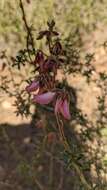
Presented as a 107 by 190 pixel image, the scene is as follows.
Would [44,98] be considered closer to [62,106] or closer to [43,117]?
[62,106]

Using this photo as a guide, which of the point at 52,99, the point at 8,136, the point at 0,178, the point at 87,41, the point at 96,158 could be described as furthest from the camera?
the point at 87,41

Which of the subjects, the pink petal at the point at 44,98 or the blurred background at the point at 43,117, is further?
the blurred background at the point at 43,117

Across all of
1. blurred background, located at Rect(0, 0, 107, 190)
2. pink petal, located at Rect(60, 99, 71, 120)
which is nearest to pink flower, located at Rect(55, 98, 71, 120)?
pink petal, located at Rect(60, 99, 71, 120)

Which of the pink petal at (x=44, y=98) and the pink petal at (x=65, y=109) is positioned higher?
the pink petal at (x=44, y=98)

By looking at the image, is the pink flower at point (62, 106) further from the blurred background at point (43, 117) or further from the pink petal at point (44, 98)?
the blurred background at point (43, 117)

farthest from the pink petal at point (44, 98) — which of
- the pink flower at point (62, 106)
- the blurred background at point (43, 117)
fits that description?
the blurred background at point (43, 117)

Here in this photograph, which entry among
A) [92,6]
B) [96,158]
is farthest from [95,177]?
[92,6]

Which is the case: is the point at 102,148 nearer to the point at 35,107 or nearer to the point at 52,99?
the point at 35,107

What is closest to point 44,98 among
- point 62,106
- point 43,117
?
point 62,106
